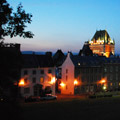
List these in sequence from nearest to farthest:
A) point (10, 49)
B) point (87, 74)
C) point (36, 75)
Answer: point (10, 49) < point (36, 75) < point (87, 74)

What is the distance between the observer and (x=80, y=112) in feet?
106

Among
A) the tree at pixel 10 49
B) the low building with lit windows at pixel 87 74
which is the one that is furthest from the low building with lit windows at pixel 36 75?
the tree at pixel 10 49

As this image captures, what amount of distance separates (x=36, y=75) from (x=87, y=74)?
18245mm

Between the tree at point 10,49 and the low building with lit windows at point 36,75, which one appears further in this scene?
the low building with lit windows at point 36,75

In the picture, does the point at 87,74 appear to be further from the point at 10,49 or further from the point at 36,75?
the point at 10,49

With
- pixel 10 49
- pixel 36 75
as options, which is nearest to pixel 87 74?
pixel 36 75

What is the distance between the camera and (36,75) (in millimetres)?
58906

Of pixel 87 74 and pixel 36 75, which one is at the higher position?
pixel 87 74

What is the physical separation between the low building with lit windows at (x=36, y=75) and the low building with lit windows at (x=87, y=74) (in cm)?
811

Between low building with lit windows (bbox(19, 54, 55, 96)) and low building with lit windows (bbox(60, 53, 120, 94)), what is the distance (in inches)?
319

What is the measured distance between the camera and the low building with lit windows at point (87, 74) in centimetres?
6750

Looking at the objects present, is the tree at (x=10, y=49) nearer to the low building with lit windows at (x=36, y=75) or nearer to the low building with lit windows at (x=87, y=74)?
the low building with lit windows at (x=36, y=75)

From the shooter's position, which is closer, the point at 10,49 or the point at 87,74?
the point at 10,49

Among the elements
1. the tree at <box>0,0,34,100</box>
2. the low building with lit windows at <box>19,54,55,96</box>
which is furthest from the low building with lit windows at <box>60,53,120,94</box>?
the tree at <box>0,0,34,100</box>
